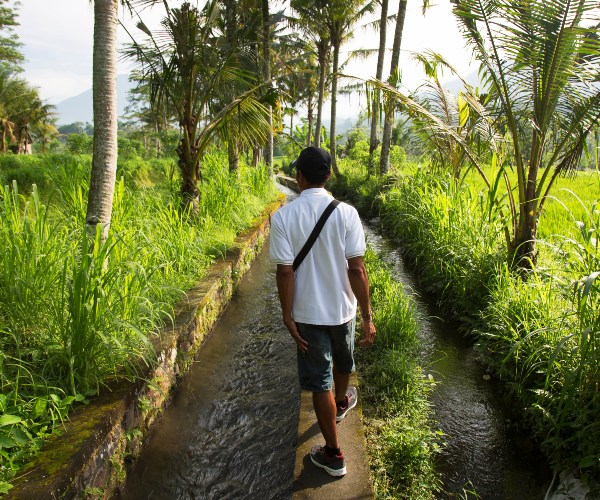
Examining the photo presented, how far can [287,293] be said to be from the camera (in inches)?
87.0

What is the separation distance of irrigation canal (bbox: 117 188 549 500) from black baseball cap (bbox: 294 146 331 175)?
2035 mm

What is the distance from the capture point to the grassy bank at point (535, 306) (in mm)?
2549

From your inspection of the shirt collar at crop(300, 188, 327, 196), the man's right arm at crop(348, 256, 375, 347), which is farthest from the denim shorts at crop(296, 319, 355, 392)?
the shirt collar at crop(300, 188, 327, 196)

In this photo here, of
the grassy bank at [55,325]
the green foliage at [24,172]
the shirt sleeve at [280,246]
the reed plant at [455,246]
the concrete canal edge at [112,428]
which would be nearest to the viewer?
the concrete canal edge at [112,428]

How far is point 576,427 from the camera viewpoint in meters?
2.58

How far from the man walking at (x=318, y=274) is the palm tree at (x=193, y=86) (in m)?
4.54

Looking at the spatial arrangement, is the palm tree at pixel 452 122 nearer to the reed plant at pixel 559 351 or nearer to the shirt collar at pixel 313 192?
the reed plant at pixel 559 351

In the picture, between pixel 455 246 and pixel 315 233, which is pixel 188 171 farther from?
pixel 315 233

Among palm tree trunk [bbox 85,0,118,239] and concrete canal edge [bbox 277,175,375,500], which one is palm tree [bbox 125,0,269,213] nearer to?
palm tree trunk [bbox 85,0,118,239]

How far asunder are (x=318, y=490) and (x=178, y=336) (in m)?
1.83

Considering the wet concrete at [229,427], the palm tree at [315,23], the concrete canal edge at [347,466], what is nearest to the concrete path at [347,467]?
the concrete canal edge at [347,466]

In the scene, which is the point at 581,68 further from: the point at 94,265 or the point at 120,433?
the point at 120,433

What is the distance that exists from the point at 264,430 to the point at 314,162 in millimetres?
2172

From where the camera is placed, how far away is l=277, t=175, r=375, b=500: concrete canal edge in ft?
7.64
